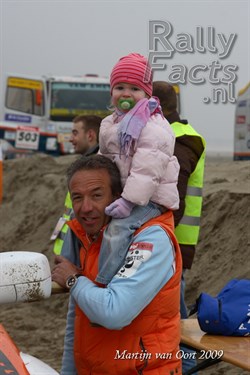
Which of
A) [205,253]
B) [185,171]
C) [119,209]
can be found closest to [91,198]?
[119,209]

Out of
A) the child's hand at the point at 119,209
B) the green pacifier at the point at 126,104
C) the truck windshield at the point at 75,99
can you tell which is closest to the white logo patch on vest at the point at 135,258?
the child's hand at the point at 119,209

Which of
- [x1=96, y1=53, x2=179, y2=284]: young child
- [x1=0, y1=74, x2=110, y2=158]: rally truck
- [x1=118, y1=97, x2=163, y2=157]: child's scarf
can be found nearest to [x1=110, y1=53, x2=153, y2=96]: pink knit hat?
[x1=96, y1=53, x2=179, y2=284]: young child

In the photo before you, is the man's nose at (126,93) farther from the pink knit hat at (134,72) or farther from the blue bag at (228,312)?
the blue bag at (228,312)

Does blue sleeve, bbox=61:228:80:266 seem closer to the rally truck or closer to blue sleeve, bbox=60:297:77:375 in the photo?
blue sleeve, bbox=60:297:77:375

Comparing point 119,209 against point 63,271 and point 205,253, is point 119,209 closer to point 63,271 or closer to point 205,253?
point 63,271

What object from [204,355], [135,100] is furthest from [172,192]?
[204,355]

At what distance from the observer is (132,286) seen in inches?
115

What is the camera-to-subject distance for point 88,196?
3.11 m

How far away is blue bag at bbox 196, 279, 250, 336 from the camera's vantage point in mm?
3900

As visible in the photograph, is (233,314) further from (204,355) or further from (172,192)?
(172,192)

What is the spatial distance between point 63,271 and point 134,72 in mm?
863

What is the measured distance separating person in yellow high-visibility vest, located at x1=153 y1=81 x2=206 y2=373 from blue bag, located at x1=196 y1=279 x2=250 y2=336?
38.2 inches

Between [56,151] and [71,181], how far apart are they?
1973 cm

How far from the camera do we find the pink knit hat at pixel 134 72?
11.4ft
